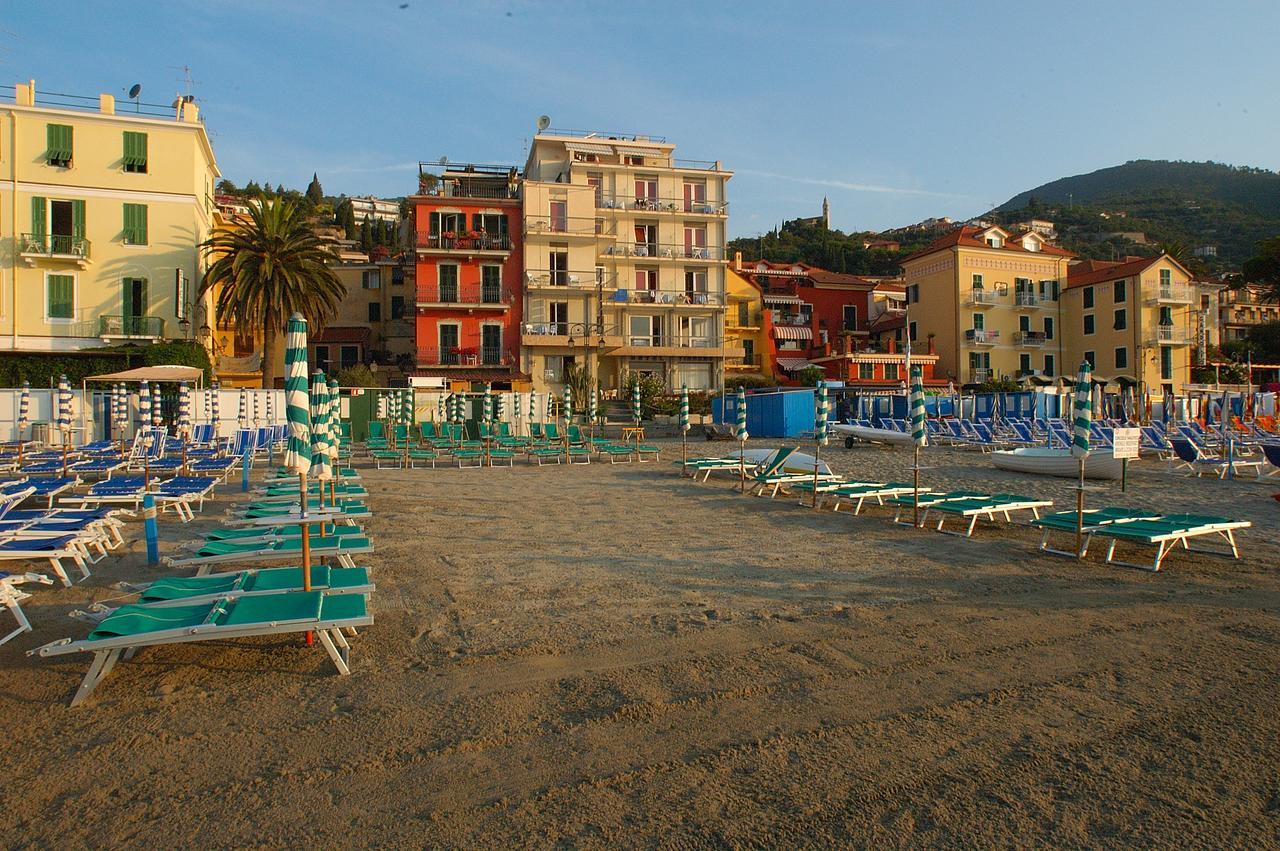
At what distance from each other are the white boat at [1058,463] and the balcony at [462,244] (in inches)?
1113

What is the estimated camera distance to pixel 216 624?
14.7 feet

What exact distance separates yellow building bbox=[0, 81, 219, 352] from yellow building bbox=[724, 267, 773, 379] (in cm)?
2789

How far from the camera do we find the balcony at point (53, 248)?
3028cm

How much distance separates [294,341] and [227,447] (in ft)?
53.7

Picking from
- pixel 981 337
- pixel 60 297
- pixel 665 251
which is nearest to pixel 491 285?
pixel 665 251

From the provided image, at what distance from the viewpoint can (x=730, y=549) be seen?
28.9 ft

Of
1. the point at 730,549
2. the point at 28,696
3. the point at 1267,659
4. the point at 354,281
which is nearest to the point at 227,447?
the point at 730,549

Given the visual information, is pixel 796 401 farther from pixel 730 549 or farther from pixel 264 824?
pixel 264 824

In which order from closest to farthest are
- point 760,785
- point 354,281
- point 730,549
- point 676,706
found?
point 760,785 → point 676,706 → point 730,549 → point 354,281

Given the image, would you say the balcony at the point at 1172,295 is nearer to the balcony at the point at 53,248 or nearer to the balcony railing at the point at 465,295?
the balcony railing at the point at 465,295

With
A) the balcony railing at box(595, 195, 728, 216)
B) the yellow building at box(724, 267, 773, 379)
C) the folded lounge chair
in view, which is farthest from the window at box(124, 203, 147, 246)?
the folded lounge chair

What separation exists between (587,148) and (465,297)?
1111 centimetres

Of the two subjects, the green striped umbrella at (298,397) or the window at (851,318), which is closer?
the green striped umbrella at (298,397)

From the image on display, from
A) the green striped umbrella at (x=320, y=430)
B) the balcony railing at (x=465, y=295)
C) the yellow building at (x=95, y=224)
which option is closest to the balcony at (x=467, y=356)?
the balcony railing at (x=465, y=295)
